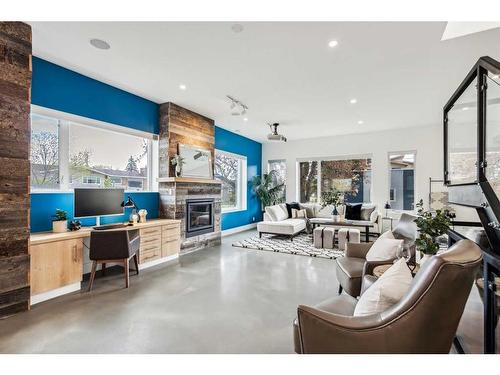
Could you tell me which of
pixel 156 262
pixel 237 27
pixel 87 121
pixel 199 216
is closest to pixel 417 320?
pixel 237 27

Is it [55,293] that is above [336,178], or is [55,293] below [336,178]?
below

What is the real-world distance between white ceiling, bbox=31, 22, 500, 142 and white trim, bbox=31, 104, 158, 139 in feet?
2.05

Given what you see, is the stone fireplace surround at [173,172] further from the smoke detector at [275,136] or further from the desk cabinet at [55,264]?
the desk cabinet at [55,264]

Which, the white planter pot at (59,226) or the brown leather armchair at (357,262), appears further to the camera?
the white planter pot at (59,226)

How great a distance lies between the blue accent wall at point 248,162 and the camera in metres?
6.82

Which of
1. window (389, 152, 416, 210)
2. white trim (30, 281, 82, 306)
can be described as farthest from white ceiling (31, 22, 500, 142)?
white trim (30, 281, 82, 306)

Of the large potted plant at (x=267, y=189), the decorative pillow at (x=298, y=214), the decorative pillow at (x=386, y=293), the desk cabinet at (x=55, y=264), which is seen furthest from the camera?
the large potted plant at (x=267, y=189)

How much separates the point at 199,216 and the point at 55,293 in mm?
2753

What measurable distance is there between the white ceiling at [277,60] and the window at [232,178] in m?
2.26

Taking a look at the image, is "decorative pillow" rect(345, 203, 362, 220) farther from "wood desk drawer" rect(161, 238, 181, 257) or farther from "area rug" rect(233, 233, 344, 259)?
"wood desk drawer" rect(161, 238, 181, 257)

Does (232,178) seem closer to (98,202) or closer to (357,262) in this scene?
(98,202)

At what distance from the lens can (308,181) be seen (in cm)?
823

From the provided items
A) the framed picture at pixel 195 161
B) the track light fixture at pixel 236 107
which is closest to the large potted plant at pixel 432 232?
the track light fixture at pixel 236 107

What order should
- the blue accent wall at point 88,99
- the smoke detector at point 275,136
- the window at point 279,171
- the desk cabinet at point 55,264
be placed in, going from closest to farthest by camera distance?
the desk cabinet at point 55,264 < the blue accent wall at point 88,99 < the smoke detector at point 275,136 < the window at point 279,171
